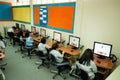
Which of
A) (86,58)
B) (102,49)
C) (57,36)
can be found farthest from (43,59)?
(102,49)

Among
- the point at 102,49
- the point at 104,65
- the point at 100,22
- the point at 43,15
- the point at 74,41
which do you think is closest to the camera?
the point at 104,65

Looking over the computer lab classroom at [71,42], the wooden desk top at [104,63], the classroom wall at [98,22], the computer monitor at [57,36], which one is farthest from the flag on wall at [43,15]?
the wooden desk top at [104,63]

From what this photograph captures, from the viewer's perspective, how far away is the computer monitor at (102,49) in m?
3.22

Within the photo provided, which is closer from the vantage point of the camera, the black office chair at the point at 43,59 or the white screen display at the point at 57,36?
the black office chair at the point at 43,59

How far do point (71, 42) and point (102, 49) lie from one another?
127 centimetres

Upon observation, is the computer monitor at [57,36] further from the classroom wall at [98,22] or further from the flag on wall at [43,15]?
the flag on wall at [43,15]

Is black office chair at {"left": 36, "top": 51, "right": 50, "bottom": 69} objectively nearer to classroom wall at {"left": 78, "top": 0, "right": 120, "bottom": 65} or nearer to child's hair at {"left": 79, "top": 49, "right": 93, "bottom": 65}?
child's hair at {"left": 79, "top": 49, "right": 93, "bottom": 65}

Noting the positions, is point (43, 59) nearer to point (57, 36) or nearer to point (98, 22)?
point (57, 36)

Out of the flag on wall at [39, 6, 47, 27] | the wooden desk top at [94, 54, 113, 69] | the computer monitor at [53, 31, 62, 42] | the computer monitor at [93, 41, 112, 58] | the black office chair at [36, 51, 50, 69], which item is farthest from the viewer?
the flag on wall at [39, 6, 47, 27]

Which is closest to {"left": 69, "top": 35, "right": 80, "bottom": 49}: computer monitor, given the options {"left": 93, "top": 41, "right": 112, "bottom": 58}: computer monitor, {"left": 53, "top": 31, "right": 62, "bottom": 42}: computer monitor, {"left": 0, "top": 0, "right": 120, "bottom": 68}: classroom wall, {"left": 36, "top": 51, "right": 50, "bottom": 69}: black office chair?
{"left": 0, "top": 0, "right": 120, "bottom": 68}: classroom wall

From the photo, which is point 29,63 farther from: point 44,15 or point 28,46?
point 44,15

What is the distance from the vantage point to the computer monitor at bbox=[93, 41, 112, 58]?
10.6 feet

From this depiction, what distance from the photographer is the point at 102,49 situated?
11.0ft

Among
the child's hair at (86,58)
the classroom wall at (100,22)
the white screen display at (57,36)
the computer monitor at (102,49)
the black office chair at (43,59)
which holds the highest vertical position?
the classroom wall at (100,22)
